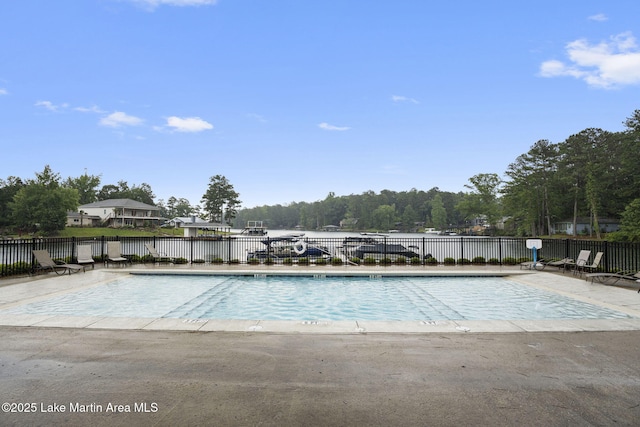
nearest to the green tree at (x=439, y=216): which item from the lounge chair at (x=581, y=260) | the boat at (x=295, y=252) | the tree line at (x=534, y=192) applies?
the tree line at (x=534, y=192)

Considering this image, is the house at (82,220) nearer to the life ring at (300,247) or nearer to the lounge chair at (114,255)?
the life ring at (300,247)

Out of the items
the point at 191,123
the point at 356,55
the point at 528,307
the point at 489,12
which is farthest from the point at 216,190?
the point at 528,307

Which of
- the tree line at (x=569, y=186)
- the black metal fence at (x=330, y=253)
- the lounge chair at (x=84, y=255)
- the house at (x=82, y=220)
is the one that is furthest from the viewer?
the house at (x=82, y=220)

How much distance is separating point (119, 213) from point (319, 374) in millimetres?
75007

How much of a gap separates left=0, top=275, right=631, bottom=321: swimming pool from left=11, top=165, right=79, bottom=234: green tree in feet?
182

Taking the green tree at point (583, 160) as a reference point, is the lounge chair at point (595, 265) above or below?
below

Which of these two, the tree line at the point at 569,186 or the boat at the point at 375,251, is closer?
the boat at the point at 375,251

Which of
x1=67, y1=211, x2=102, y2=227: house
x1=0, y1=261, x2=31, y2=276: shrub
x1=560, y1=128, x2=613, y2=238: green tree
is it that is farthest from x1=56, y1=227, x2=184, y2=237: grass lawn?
x1=560, y1=128, x2=613, y2=238: green tree

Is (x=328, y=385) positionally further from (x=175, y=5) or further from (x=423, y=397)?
(x=175, y=5)

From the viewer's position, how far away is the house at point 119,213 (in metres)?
67.3

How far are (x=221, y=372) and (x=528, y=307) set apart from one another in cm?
779

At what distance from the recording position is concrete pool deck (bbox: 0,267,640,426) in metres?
3.03

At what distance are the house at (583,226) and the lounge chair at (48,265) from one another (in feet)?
214

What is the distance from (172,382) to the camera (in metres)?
3.69
